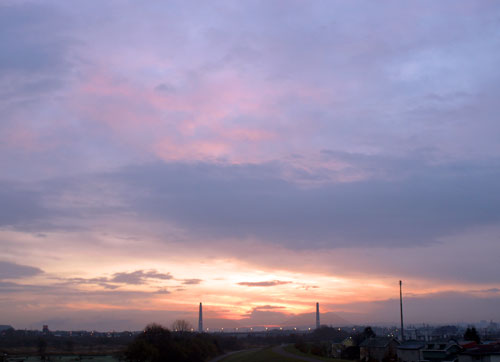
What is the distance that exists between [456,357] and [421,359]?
5123 millimetres

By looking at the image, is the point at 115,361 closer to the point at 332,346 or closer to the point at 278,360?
the point at 332,346

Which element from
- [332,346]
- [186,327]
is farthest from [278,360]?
[186,327]

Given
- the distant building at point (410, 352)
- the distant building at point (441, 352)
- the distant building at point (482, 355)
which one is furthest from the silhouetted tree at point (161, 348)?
the distant building at point (482, 355)

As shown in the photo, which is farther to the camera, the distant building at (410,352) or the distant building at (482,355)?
the distant building at (410,352)

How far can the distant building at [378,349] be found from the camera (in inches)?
3174

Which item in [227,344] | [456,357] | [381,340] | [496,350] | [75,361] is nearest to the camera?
→ [496,350]

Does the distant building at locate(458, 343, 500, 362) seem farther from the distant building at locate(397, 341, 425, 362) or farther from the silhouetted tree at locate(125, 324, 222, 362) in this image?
the silhouetted tree at locate(125, 324, 222, 362)

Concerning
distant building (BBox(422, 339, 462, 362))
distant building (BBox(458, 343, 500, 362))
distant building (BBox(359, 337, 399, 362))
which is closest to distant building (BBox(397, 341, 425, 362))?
distant building (BBox(422, 339, 462, 362))

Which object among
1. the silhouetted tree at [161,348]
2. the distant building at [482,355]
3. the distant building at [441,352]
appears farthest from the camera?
the silhouetted tree at [161,348]

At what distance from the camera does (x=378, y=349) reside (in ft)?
279

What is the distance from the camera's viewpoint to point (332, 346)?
10912 cm

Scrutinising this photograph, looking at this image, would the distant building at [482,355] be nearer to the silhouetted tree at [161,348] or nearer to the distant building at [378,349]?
the distant building at [378,349]

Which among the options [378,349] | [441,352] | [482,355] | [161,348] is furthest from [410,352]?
[161,348]

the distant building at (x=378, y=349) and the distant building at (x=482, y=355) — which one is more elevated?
the distant building at (x=482, y=355)
